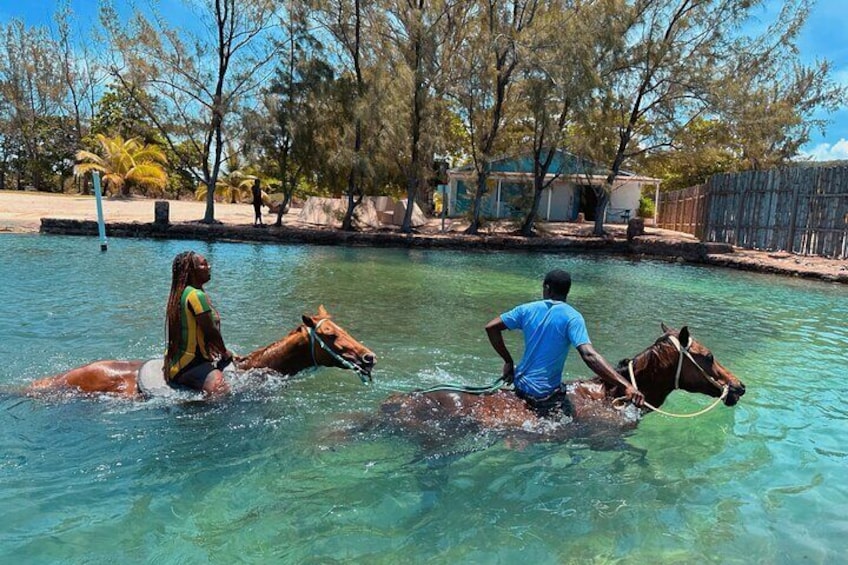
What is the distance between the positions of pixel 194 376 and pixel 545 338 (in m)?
→ 3.32

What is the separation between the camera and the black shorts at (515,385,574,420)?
5.16 metres

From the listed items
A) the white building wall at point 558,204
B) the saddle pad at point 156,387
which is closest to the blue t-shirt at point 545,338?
the saddle pad at point 156,387

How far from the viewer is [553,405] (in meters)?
5.17

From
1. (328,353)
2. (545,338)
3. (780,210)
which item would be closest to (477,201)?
(780,210)

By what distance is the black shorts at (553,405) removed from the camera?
5.16m

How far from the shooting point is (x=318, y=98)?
105ft

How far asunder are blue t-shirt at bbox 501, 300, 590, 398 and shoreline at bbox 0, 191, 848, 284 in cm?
1887

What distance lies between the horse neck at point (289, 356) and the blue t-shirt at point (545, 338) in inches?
78.1

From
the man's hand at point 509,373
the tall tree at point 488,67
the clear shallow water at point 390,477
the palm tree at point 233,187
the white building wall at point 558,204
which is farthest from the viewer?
the palm tree at point 233,187

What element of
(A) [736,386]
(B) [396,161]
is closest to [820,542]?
(A) [736,386]

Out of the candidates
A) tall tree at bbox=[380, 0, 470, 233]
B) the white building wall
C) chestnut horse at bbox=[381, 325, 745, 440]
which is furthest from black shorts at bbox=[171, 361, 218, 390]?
the white building wall

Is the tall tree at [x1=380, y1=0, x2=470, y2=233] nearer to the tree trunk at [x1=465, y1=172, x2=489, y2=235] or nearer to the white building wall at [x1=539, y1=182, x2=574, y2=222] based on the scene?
the tree trunk at [x1=465, y1=172, x2=489, y2=235]

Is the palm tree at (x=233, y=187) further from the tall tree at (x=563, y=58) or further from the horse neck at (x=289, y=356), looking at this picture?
the horse neck at (x=289, y=356)

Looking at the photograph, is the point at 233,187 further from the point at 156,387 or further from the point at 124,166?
the point at 156,387
